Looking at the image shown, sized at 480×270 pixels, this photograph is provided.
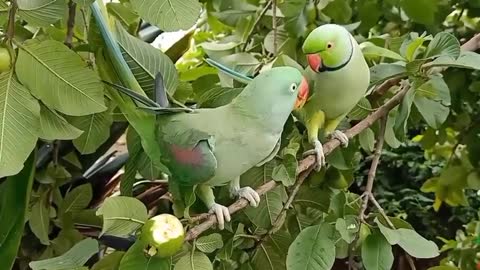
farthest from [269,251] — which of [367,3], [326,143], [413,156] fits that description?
[413,156]

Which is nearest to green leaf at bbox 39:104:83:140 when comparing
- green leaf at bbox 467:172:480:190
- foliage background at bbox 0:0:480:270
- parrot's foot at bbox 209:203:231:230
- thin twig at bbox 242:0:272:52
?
foliage background at bbox 0:0:480:270

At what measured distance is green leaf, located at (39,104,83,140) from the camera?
0.41 meters

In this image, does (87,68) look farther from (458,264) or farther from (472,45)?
(458,264)

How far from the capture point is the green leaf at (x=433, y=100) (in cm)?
54

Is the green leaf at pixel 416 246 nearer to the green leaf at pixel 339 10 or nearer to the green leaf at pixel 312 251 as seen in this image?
the green leaf at pixel 312 251

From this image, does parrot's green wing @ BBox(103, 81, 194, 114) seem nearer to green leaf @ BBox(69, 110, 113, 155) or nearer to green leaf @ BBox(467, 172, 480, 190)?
green leaf @ BBox(69, 110, 113, 155)

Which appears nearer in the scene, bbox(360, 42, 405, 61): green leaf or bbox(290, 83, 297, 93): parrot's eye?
bbox(290, 83, 297, 93): parrot's eye

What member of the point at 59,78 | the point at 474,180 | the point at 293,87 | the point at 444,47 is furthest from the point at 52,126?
the point at 474,180

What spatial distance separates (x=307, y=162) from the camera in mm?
463

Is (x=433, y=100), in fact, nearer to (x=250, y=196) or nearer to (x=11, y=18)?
(x=250, y=196)

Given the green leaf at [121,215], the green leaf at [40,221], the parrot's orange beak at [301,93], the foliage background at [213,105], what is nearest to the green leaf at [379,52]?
the foliage background at [213,105]

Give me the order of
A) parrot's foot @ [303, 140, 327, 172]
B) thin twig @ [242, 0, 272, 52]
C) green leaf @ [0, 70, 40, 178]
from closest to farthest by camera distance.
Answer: green leaf @ [0, 70, 40, 178], parrot's foot @ [303, 140, 327, 172], thin twig @ [242, 0, 272, 52]

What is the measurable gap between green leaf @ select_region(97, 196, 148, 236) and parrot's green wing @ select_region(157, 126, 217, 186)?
0.10 feet

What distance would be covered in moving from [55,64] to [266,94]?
0.41ft
